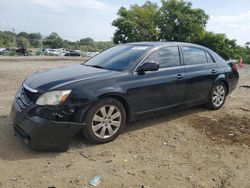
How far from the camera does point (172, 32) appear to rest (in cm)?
3653

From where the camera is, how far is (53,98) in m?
4.39

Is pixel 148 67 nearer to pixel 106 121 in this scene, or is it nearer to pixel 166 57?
pixel 166 57

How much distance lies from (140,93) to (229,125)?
2.01 metres

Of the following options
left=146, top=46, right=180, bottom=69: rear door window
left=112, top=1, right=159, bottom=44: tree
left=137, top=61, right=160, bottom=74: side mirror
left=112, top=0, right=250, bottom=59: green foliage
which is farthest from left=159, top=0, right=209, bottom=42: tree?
left=137, top=61, right=160, bottom=74: side mirror

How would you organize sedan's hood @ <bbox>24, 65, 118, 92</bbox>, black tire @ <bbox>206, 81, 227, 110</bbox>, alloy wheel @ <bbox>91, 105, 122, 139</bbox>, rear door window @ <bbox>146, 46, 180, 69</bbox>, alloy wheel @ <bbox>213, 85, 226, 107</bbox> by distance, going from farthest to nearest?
alloy wheel @ <bbox>213, 85, 226, 107</bbox>
black tire @ <bbox>206, 81, 227, 110</bbox>
rear door window @ <bbox>146, 46, 180, 69</bbox>
alloy wheel @ <bbox>91, 105, 122, 139</bbox>
sedan's hood @ <bbox>24, 65, 118, 92</bbox>

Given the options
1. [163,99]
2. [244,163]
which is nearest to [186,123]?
[163,99]

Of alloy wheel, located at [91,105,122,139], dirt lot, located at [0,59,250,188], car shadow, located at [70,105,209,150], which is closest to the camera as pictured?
dirt lot, located at [0,59,250,188]

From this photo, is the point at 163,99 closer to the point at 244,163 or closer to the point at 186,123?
the point at 186,123

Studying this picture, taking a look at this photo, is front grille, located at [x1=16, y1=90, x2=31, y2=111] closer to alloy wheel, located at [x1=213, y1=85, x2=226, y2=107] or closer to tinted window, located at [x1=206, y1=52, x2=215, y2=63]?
tinted window, located at [x1=206, y1=52, x2=215, y2=63]

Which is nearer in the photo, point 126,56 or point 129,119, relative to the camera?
point 129,119

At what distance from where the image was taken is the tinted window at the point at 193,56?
242 inches

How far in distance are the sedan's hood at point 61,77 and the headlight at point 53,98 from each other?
0.10m

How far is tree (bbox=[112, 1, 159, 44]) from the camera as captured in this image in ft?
114

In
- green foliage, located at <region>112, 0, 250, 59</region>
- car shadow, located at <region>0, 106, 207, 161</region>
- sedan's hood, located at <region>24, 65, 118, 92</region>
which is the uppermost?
green foliage, located at <region>112, 0, 250, 59</region>
